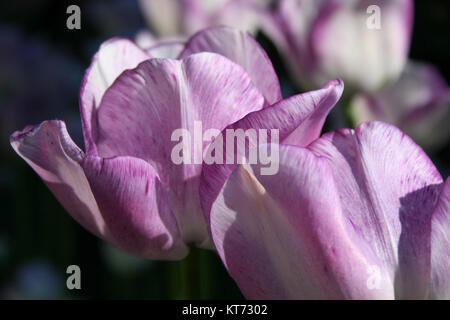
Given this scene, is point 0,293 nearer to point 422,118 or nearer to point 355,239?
point 422,118

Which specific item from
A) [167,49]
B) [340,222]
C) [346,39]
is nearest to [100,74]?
[167,49]

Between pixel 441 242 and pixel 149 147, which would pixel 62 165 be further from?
pixel 441 242

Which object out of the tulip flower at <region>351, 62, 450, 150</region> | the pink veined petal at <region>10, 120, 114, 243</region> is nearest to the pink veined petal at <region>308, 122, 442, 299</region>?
the pink veined petal at <region>10, 120, 114, 243</region>

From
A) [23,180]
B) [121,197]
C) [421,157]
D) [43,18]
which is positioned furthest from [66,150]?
[43,18]

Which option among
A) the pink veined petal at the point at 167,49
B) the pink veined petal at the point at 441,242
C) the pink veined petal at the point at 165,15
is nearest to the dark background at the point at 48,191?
the pink veined petal at the point at 165,15

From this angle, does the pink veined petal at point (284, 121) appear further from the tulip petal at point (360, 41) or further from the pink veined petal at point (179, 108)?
the tulip petal at point (360, 41)

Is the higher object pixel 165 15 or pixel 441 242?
pixel 165 15
